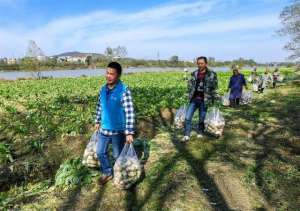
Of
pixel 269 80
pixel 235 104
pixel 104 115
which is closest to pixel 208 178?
A: pixel 104 115

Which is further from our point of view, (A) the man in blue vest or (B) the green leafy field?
(B) the green leafy field

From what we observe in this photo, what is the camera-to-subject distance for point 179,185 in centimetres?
657

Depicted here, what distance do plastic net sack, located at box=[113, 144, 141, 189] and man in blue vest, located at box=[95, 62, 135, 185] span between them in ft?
0.55

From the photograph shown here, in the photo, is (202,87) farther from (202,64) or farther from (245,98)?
(245,98)

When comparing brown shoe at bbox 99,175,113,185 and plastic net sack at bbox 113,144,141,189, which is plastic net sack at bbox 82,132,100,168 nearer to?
brown shoe at bbox 99,175,113,185

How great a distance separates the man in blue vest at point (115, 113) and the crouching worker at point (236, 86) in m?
10.1

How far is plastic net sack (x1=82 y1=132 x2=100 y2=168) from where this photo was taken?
7.05 meters

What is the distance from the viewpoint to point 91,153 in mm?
7078

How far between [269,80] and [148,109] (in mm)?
15484

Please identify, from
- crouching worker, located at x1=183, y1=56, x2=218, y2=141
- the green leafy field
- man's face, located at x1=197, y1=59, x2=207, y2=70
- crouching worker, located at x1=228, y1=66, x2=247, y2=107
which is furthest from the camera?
crouching worker, located at x1=228, y1=66, x2=247, y2=107

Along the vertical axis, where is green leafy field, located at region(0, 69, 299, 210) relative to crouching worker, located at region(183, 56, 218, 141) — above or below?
below

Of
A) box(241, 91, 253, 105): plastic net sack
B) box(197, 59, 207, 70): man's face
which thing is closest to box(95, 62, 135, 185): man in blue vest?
box(197, 59, 207, 70): man's face

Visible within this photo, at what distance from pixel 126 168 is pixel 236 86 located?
1055 centimetres

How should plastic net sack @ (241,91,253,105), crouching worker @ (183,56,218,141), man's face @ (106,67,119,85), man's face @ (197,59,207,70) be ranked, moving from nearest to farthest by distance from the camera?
man's face @ (106,67,119,85) < man's face @ (197,59,207,70) < crouching worker @ (183,56,218,141) < plastic net sack @ (241,91,253,105)
